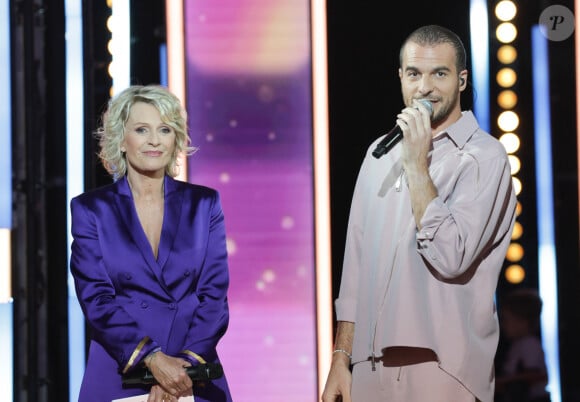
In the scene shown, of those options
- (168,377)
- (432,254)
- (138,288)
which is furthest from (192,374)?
(432,254)

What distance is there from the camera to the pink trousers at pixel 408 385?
2.05m

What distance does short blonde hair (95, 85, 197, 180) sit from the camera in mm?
2307

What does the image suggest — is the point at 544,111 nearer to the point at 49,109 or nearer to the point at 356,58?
the point at 356,58

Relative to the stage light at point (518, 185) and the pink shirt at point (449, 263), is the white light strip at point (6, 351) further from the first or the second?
the stage light at point (518, 185)

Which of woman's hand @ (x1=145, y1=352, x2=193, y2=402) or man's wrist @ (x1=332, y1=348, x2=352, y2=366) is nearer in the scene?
woman's hand @ (x1=145, y1=352, x2=193, y2=402)

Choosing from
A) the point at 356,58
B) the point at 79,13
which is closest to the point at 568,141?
the point at 356,58

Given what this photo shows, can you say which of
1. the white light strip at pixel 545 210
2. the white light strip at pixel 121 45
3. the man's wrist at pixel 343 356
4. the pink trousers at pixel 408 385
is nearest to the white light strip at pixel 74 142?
the white light strip at pixel 121 45

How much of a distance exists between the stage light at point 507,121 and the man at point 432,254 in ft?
2.51

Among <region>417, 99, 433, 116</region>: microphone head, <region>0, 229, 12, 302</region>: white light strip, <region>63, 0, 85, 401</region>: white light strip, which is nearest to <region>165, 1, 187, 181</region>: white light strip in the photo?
<region>63, 0, 85, 401</region>: white light strip

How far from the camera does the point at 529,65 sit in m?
2.98

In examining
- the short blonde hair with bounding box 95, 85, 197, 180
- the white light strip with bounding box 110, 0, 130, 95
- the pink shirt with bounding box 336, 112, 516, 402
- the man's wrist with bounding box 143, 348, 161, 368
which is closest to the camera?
the pink shirt with bounding box 336, 112, 516, 402

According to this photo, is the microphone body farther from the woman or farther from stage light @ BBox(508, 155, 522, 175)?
stage light @ BBox(508, 155, 522, 175)

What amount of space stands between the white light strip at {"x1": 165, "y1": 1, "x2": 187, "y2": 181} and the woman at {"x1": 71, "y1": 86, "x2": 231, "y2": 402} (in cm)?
60

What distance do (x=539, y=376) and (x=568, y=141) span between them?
0.77 meters
